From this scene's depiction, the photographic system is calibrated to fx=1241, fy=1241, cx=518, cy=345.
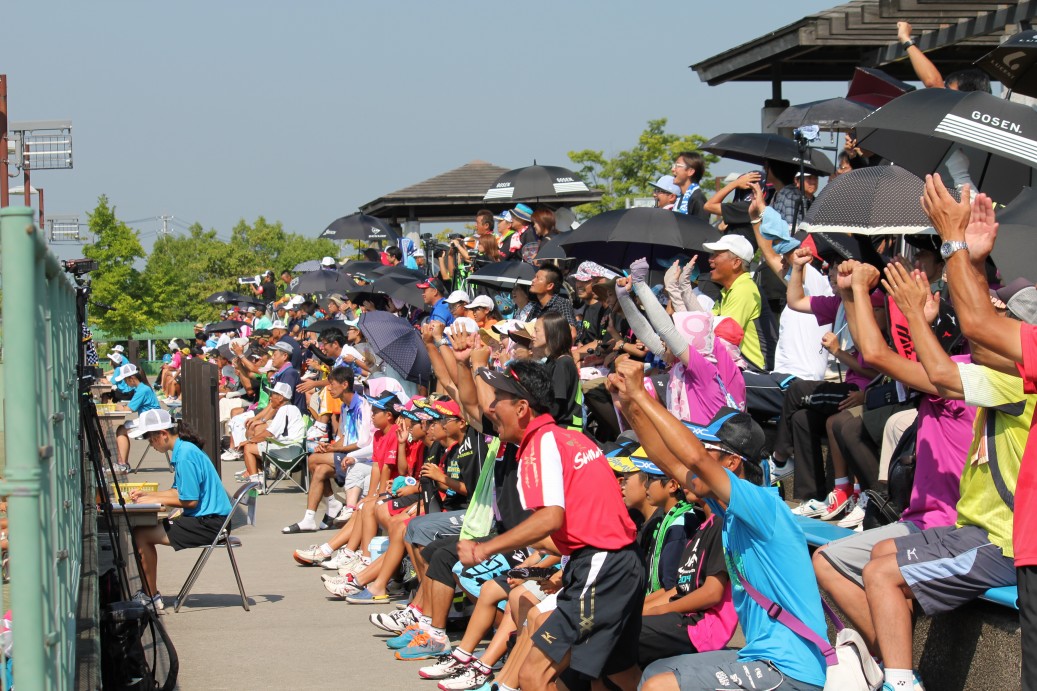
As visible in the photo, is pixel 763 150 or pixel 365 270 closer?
pixel 763 150

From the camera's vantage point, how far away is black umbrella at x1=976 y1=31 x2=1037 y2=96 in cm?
669

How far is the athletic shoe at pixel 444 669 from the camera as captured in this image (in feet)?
26.0

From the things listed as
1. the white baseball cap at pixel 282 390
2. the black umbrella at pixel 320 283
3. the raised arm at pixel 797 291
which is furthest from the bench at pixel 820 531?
the black umbrella at pixel 320 283

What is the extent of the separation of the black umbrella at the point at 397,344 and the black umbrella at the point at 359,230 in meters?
10.3

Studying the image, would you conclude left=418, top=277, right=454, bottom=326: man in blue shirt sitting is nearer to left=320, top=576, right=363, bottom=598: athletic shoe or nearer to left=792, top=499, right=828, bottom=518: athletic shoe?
left=320, top=576, right=363, bottom=598: athletic shoe

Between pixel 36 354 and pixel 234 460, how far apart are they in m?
19.1

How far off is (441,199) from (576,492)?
20.1 metres

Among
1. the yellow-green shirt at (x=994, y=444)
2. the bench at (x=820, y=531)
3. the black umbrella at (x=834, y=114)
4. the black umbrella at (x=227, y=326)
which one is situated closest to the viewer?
the yellow-green shirt at (x=994, y=444)

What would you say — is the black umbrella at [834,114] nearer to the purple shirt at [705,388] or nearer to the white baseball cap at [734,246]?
the white baseball cap at [734,246]

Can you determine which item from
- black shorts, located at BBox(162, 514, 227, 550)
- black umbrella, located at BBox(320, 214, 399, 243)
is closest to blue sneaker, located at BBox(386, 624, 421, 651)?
black shorts, located at BBox(162, 514, 227, 550)

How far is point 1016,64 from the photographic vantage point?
6.79m

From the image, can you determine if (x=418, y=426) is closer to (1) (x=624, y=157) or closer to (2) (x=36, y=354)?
(2) (x=36, y=354)

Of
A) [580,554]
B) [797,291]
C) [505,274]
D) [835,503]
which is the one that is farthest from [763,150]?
[580,554]

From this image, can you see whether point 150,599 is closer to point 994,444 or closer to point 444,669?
point 444,669
